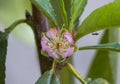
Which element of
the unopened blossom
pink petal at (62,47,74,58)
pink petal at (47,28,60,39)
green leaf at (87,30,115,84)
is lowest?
green leaf at (87,30,115,84)

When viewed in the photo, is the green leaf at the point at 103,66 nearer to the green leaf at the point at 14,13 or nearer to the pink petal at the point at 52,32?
the green leaf at the point at 14,13

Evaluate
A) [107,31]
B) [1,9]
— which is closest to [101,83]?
[107,31]

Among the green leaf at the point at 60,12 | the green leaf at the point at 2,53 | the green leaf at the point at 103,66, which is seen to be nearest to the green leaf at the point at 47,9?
the green leaf at the point at 60,12

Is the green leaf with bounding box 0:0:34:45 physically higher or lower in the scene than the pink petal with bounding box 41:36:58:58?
higher

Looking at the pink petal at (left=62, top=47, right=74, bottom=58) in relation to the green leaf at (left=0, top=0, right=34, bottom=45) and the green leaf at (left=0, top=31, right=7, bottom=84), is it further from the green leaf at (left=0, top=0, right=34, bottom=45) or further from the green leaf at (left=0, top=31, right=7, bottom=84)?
the green leaf at (left=0, top=0, right=34, bottom=45)

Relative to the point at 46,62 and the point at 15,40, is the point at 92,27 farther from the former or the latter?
the point at 15,40

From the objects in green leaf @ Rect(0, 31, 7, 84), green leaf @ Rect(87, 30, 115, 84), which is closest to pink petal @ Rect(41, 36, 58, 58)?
green leaf @ Rect(0, 31, 7, 84)

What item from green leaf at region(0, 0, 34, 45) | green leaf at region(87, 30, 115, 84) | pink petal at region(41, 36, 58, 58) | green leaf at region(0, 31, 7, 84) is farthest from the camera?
green leaf at region(0, 0, 34, 45)
